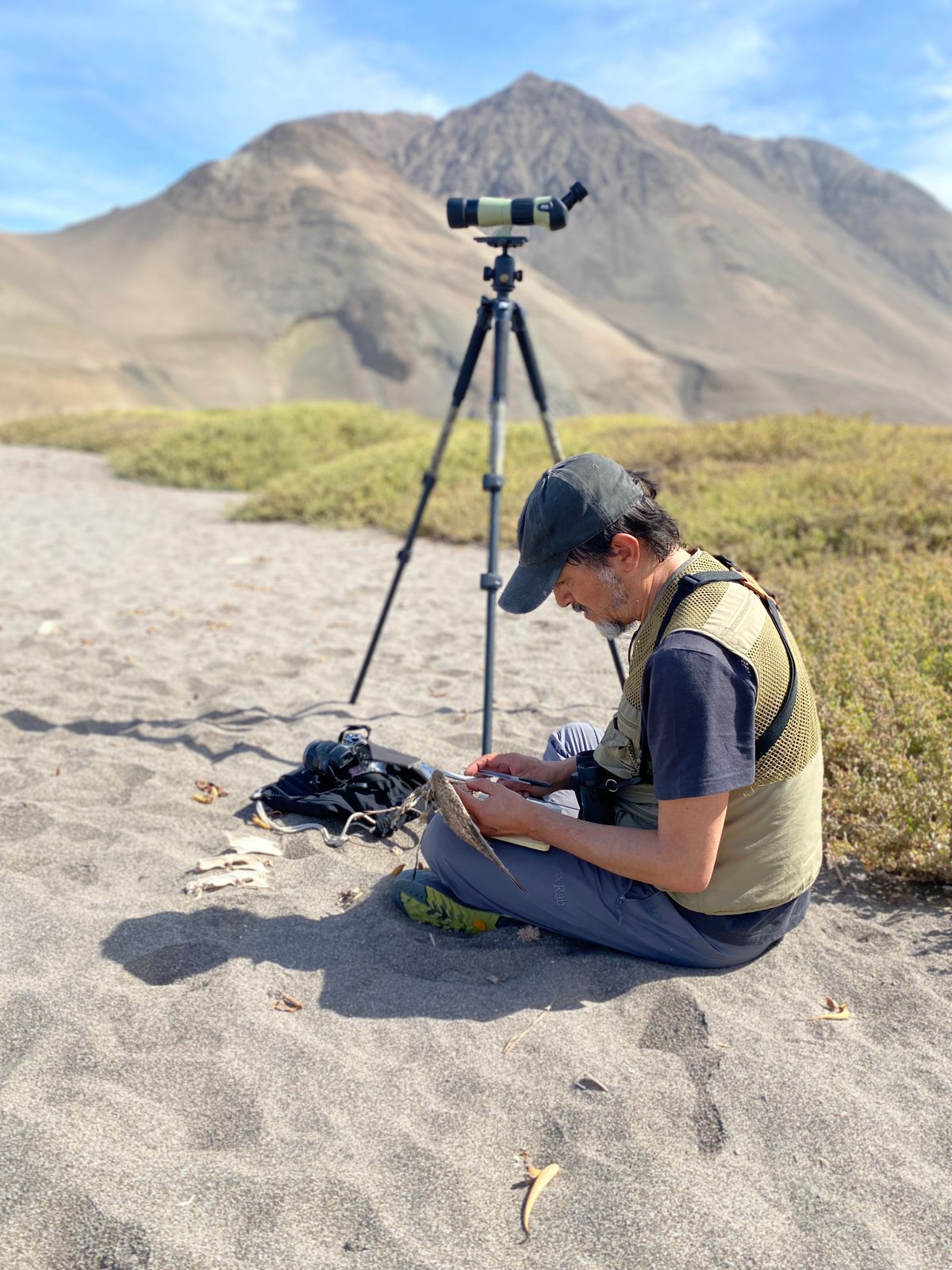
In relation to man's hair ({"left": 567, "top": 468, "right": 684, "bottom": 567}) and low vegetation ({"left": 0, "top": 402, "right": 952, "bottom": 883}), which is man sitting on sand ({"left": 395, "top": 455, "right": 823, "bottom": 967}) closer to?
man's hair ({"left": 567, "top": 468, "right": 684, "bottom": 567})

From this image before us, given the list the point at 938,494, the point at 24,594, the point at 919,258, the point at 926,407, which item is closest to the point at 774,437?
the point at 938,494

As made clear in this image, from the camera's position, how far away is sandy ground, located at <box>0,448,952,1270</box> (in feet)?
5.67

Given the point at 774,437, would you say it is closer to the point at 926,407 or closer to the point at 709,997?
the point at 709,997

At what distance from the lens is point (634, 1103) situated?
2045mm

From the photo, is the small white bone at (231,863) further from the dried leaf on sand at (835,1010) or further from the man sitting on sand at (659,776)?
the dried leaf on sand at (835,1010)

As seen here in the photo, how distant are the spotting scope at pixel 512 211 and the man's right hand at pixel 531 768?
1898 mm

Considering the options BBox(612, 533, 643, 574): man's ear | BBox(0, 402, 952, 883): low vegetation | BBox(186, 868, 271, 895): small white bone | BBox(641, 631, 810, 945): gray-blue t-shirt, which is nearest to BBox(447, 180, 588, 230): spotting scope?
BBox(612, 533, 643, 574): man's ear

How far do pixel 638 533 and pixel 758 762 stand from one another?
0.58m

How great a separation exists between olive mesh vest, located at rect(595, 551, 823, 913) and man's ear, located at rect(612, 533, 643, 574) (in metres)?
0.09

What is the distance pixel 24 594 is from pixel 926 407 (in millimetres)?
56213

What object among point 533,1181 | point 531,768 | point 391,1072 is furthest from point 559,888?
point 533,1181

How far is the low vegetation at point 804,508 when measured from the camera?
343cm

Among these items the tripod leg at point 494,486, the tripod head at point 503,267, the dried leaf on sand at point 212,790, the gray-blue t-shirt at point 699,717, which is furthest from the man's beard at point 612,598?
the dried leaf on sand at point 212,790

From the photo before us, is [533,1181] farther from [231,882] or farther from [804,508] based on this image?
[804,508]
